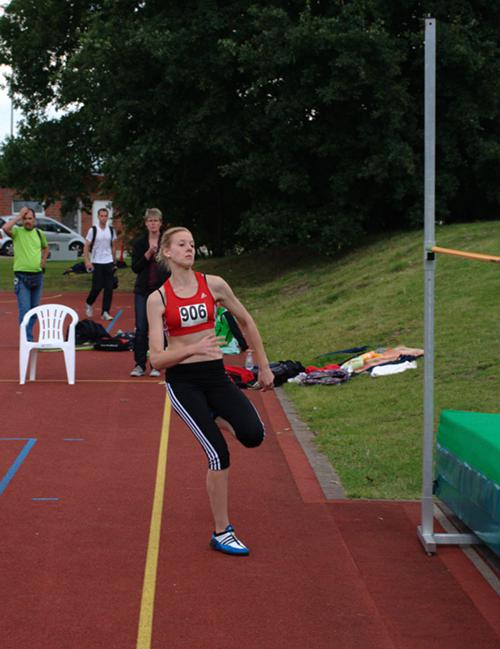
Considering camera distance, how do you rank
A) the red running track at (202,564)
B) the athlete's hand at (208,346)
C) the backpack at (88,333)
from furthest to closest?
the backpack at (88,333)
the athlete's hand at (208,346)
the red running track at (202,564)

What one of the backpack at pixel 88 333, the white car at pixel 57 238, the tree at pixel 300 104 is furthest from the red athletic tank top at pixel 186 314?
the white car at pixel 57 238

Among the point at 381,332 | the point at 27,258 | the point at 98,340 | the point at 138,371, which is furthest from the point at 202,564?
the point at 98,340

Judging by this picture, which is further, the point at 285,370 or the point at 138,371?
the point at 138,371

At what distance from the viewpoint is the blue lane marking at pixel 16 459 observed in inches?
325

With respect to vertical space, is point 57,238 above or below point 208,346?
below

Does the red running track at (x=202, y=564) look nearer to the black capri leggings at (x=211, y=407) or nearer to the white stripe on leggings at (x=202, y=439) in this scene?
the white stripe on leggings at (x=202, y=439)

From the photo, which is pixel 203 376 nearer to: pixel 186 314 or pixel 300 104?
pixel 186 314

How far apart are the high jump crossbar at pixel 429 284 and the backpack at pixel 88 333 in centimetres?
1076

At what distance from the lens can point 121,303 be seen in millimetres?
26203

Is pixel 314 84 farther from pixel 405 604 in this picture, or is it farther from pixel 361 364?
pixel 405 604

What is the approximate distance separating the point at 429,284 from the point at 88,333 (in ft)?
36.5

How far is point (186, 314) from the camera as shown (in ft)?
21.2

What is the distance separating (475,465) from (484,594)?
858 millimetres

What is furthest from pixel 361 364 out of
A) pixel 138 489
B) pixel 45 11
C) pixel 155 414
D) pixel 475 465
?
pixel 45 11
